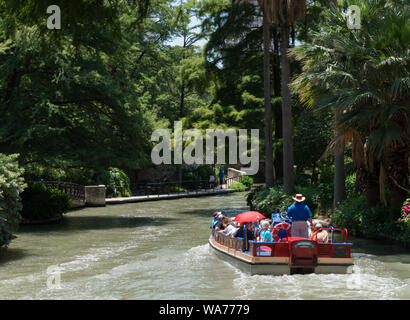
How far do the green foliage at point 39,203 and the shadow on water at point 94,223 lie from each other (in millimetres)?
652

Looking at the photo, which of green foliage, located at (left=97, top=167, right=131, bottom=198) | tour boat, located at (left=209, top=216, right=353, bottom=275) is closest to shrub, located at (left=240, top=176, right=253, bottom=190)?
green foliage, located at (left=97, top=167, right=131, bottom=198)

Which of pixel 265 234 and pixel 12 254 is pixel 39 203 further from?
pixel 265 234

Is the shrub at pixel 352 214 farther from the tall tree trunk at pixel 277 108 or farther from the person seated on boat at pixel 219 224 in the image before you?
the tall tree trunk at pixel 277 108

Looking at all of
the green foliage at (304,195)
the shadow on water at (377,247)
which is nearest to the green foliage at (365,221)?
the shadow on water at (377,247)

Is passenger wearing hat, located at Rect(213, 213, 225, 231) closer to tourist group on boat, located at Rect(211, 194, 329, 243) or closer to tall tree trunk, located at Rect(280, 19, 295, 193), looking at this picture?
tourist group on boat, located at Rect(211, 194, 329, 243)

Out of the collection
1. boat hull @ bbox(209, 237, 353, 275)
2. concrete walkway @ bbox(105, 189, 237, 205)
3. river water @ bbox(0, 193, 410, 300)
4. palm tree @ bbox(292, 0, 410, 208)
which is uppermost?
palm tree @ bbox(292, 0, 410, 208)

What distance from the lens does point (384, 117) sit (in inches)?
728

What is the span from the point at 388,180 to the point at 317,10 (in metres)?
14.0

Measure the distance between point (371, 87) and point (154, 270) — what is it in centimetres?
982

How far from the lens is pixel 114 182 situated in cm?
4025

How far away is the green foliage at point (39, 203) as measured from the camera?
88.8ft

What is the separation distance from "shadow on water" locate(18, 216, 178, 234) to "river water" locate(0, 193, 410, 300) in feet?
0.31

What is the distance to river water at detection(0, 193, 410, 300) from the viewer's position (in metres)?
13.4
